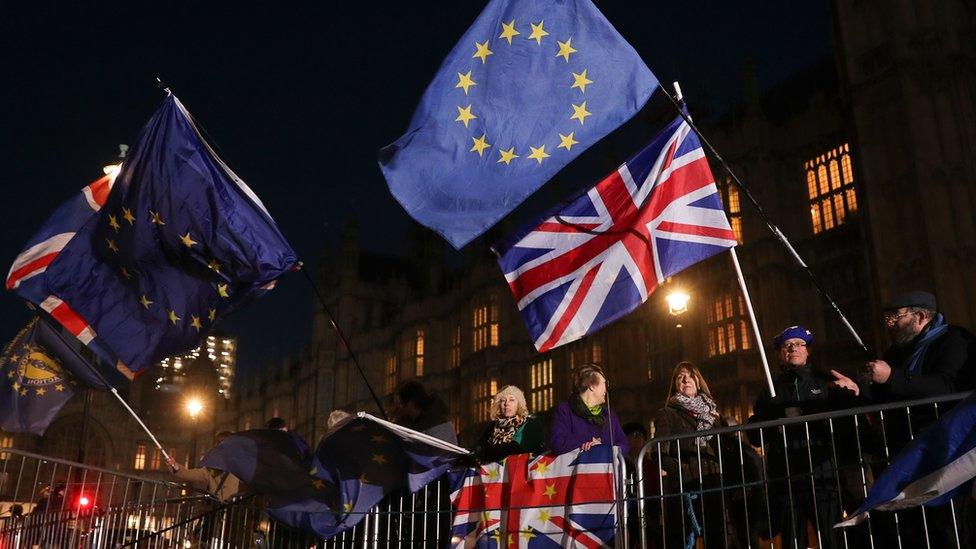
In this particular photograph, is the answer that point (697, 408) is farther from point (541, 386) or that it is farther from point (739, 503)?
point (541, 386)

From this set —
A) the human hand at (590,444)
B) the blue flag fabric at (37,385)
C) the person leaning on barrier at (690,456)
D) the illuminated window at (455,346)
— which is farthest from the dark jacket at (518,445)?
the illuminated window at (455,346)

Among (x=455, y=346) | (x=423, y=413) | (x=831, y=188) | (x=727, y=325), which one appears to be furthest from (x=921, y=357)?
(x=455, y=346)

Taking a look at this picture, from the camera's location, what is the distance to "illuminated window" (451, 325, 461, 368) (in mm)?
41094

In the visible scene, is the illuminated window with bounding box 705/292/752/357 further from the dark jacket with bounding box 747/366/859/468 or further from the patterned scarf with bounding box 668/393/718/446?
the dark jacket with bounding box 747/366/859/468

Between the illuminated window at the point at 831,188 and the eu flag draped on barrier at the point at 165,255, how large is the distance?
64.4 feet

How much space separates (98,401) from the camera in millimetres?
54219

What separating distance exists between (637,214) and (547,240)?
746mm

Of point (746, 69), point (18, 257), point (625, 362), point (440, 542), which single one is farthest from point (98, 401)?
point (440, 542)

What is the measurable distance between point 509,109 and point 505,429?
2659mm

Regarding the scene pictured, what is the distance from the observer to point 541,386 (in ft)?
112

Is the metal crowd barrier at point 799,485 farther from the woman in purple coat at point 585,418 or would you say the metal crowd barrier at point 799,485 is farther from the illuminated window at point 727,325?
the illuminated window at point 727,325

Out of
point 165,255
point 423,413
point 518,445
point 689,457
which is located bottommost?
point 689,457

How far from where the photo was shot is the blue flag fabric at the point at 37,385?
10039 millimetres

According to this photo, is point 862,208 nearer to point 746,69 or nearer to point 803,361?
point 746,69
